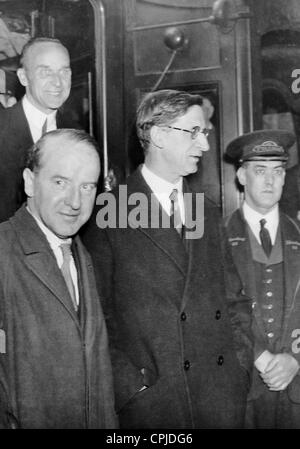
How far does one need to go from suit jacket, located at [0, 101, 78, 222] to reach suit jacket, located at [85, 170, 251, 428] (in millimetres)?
235

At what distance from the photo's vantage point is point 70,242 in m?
1.24

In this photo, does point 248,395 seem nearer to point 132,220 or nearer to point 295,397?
point 295,397

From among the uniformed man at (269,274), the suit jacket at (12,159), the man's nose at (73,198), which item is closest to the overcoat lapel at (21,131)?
the suit jacket at (12,159)

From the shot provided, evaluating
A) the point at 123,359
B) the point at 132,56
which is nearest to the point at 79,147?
the point at 123,359

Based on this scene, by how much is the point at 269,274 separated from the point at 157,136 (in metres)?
0.51

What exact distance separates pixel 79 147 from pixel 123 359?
513 millimetres

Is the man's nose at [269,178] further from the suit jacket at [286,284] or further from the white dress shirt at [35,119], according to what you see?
the white dress shirt at [35,119]

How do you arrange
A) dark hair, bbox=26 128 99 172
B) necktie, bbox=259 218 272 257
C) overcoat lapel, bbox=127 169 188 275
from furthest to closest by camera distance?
necktie, bbox=259 218 272 257, overcoat lapel, bbox=127 169 188 275, dark hair, bbox=26 128 99 172

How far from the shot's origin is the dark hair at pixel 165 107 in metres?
1.37

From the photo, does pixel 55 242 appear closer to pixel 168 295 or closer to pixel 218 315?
pixel 168 295

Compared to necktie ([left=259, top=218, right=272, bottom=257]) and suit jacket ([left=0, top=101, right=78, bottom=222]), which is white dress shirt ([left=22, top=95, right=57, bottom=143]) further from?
necktie ([left=259, top=218, right=272, bottom=257])

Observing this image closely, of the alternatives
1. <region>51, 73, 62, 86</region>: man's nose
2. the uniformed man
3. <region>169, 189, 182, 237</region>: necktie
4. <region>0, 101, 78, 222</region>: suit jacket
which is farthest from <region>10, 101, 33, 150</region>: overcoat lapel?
the uniformed man

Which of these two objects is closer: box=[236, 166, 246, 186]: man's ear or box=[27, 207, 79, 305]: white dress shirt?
box=[27, 207, 79, 305]: white dress shirt

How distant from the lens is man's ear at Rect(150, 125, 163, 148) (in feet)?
4.57
